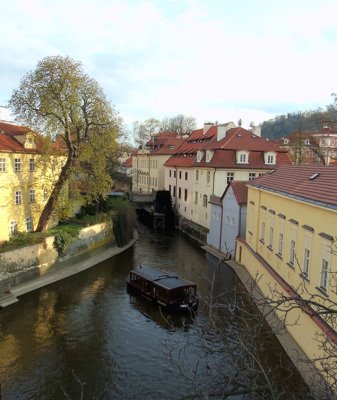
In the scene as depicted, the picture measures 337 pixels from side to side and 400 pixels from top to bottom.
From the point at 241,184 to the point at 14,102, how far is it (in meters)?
13.9

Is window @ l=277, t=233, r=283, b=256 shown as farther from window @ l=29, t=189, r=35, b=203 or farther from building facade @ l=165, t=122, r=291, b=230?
window @ l=29, t=189, r=35, b=203

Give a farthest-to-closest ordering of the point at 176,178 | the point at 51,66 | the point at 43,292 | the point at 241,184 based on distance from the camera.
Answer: the point at 176,178, the point at 241,184, the point at 51,66, the point at 43,292

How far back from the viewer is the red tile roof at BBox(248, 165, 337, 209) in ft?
40.4

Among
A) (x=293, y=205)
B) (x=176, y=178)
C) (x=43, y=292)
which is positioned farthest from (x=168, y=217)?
(x=293, y=205)

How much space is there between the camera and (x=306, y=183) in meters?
15.0

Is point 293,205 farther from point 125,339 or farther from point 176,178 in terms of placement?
point 176,178

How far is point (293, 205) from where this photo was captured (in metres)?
14.8

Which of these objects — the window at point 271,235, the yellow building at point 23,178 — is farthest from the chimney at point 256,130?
the window at point 271,235

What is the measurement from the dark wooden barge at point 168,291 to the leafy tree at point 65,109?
8157mm

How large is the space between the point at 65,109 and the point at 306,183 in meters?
13.5

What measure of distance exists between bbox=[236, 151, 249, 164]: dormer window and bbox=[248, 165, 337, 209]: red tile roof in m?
10.8

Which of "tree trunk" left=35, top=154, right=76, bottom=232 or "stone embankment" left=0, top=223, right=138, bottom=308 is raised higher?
"tree trunk" left=35, top=154, right=76, bottom=232

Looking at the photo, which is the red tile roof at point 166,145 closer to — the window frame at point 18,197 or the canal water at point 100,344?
the window frame at point 18,197

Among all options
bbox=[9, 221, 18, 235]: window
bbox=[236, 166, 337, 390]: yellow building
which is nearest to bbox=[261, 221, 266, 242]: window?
bbox=[236, 166, 337, 390]: yellow building
